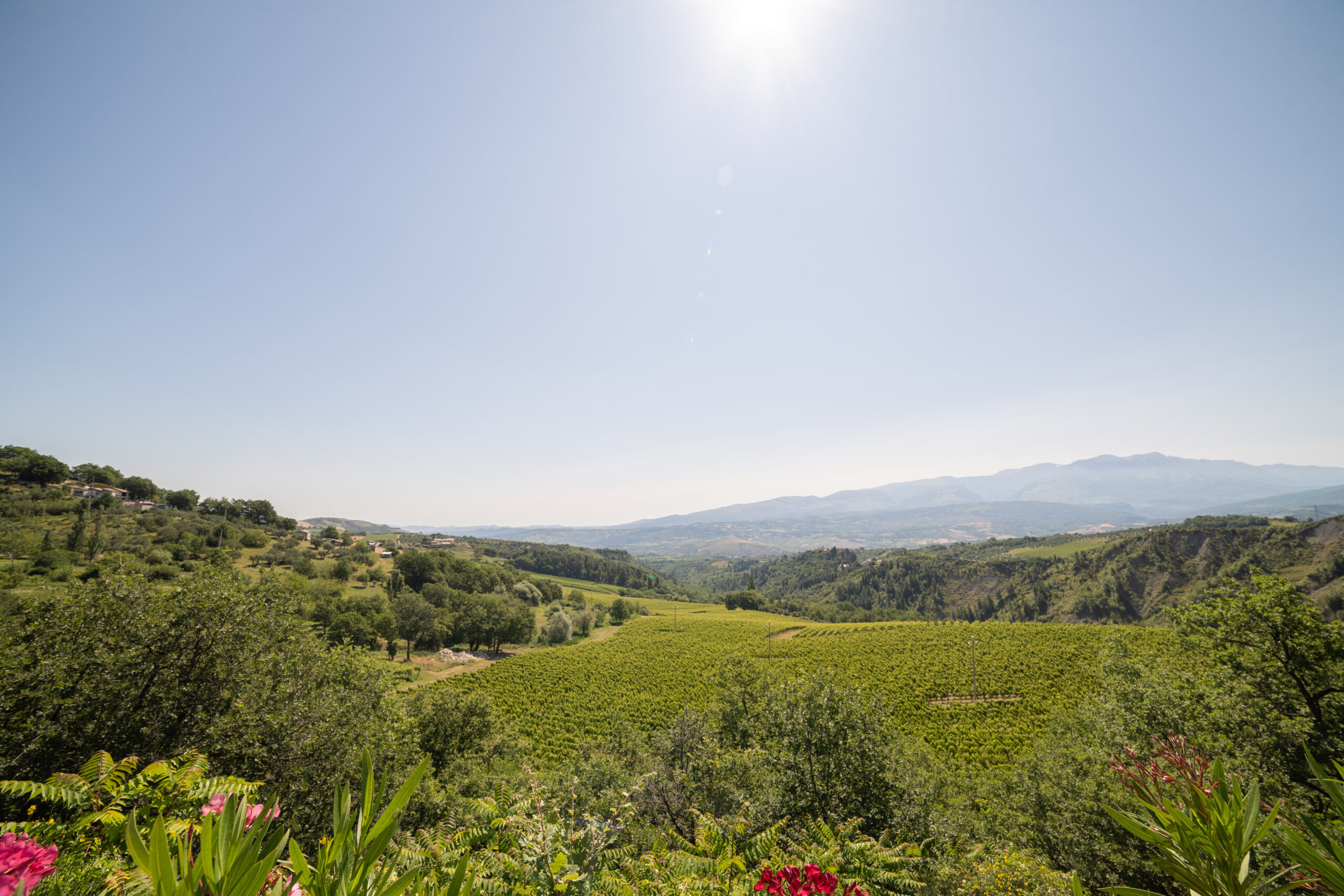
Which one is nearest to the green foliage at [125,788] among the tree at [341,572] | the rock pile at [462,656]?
the rock pile at [462,656]

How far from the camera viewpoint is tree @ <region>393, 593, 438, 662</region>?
56.2 metres

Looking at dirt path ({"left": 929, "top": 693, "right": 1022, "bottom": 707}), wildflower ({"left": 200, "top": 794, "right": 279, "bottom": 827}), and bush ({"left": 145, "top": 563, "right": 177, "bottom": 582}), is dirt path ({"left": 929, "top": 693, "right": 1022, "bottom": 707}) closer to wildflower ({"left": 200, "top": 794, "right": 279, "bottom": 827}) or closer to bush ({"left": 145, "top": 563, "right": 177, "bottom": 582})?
wildflower ({"left": 200, "top": 794, "right": 279, "bottom": 827})

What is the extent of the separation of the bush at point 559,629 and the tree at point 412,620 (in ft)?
54.5

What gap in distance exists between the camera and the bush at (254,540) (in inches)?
2805

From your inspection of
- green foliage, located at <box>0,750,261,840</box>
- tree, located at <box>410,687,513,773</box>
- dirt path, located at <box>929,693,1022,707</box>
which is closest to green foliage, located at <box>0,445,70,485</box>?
tree, located at <box>410,687,513,773</box>

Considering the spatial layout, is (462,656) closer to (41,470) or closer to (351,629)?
(351,629)

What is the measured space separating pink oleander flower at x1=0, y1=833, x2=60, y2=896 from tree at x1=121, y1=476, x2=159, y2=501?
119 meters

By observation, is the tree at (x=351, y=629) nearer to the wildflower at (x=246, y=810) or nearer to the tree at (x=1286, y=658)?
the wildflower at (x=246, y=810)

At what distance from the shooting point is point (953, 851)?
40.6ft

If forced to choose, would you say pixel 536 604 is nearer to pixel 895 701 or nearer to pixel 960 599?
pixel 895 701

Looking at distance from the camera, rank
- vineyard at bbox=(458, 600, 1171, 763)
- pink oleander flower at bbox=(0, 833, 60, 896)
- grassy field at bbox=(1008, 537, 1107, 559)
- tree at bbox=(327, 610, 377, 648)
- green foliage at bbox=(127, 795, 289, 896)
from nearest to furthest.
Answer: green foliage at bbox=(127, 795, 289, 896) < pink oleander flower at bbox=(0, 833, 60, 896) < vineyard at bbox=(458, 600, 1171, 763) < tree at bbox=(327, 610, 377, 648) < grassy field at bbox=(1008, 537, 1107, 559)

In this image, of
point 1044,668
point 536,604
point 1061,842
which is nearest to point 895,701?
point 1044,668

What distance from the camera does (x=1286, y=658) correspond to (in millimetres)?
12453

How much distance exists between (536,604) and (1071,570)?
5628 inches
